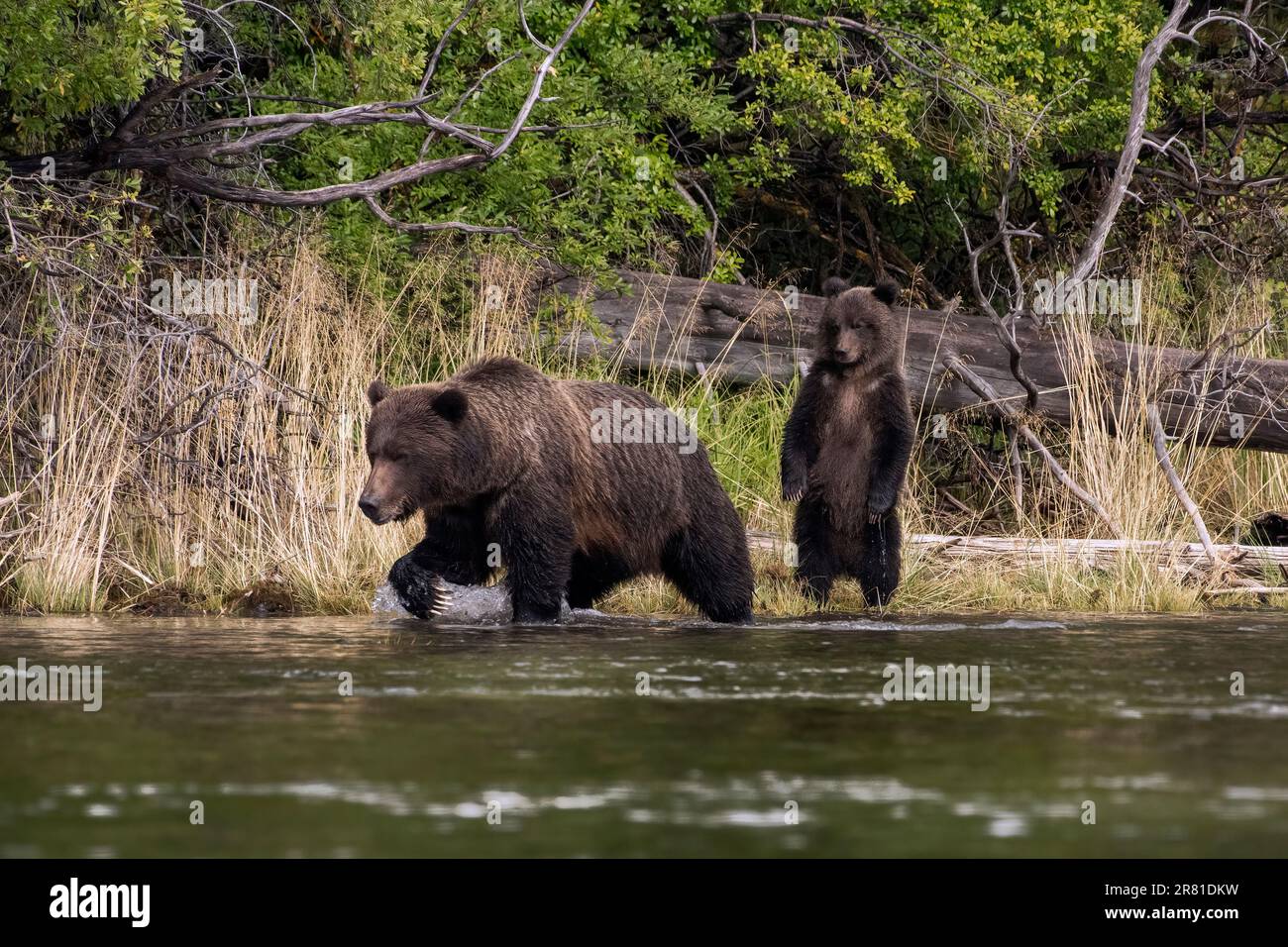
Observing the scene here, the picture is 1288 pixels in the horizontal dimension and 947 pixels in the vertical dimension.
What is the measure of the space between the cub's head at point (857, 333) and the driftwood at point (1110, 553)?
1.30 m

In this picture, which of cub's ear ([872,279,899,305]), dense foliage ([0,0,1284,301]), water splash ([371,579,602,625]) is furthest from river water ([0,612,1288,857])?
dense foliage ([0,0,1284,301])

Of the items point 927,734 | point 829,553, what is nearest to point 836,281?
point 829,553

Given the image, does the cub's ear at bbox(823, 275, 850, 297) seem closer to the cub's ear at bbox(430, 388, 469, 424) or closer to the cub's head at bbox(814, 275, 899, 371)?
the cub's head at bbox(814, 275, 899, 371)

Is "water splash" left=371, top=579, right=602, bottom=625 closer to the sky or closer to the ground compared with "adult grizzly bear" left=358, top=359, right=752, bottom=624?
closer to the ground

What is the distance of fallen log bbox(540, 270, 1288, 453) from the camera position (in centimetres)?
1288

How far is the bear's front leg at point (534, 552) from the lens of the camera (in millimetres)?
9289

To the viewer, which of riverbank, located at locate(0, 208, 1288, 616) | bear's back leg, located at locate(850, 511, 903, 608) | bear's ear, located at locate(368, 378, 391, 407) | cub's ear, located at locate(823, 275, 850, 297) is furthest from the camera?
cub's ear, located at locate(823, 275, 850, 297)

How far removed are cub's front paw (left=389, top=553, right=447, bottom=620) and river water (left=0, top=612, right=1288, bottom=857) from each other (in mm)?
836

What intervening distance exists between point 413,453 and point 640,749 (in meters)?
4.13

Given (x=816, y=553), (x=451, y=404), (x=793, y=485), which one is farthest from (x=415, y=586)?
(x=816, y=553)

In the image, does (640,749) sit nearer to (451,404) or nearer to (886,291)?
(451,404)

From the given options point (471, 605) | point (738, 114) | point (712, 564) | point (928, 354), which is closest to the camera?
point (712, 564)

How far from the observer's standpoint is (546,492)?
9406mm

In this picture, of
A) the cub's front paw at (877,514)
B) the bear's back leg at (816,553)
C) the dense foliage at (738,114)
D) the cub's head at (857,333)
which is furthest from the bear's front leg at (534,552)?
the dense foliage at (738,114)
